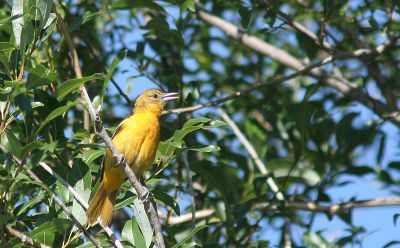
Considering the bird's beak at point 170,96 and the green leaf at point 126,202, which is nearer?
the green leaf at point 126,202

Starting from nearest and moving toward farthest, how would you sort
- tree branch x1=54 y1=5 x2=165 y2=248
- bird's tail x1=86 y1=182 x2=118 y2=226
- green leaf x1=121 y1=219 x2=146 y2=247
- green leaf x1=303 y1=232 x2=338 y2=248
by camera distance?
tree branch x1=54 y1=5 x2=165 y2=248 → green leaf x1=121 y1=219 x2=146 y2=247 → bird's tail x1=86 y1=182 x2=118 y2=226 → green leaf x1=303 y1=232 x2=338 y2=248

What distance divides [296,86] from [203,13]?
1.65 meters

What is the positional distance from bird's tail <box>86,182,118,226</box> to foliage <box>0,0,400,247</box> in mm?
93

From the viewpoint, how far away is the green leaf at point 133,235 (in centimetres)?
436

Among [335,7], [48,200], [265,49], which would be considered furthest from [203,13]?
[48,200]

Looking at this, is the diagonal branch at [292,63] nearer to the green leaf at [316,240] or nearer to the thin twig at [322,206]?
the thin twig at [322,206]

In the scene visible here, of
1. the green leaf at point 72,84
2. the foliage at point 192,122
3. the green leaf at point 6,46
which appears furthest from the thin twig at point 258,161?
the green leaf at point 6,46

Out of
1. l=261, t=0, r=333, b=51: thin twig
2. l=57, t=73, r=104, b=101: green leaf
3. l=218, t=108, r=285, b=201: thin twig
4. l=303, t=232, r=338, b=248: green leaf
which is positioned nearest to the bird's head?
l=218, t=108, r=285, b=201: thin twig

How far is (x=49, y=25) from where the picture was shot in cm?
422

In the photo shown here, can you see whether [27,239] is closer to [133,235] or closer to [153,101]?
[133,235]

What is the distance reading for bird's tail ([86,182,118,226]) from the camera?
15.4 ft

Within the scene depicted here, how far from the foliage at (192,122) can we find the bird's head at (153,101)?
0.37 ft

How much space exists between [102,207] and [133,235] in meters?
0.64

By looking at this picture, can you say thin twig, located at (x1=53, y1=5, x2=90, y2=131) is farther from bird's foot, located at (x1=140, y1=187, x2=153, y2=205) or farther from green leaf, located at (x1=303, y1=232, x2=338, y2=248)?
green leaf, located at (x1=303, y1=232, x2=338, y2=248)
